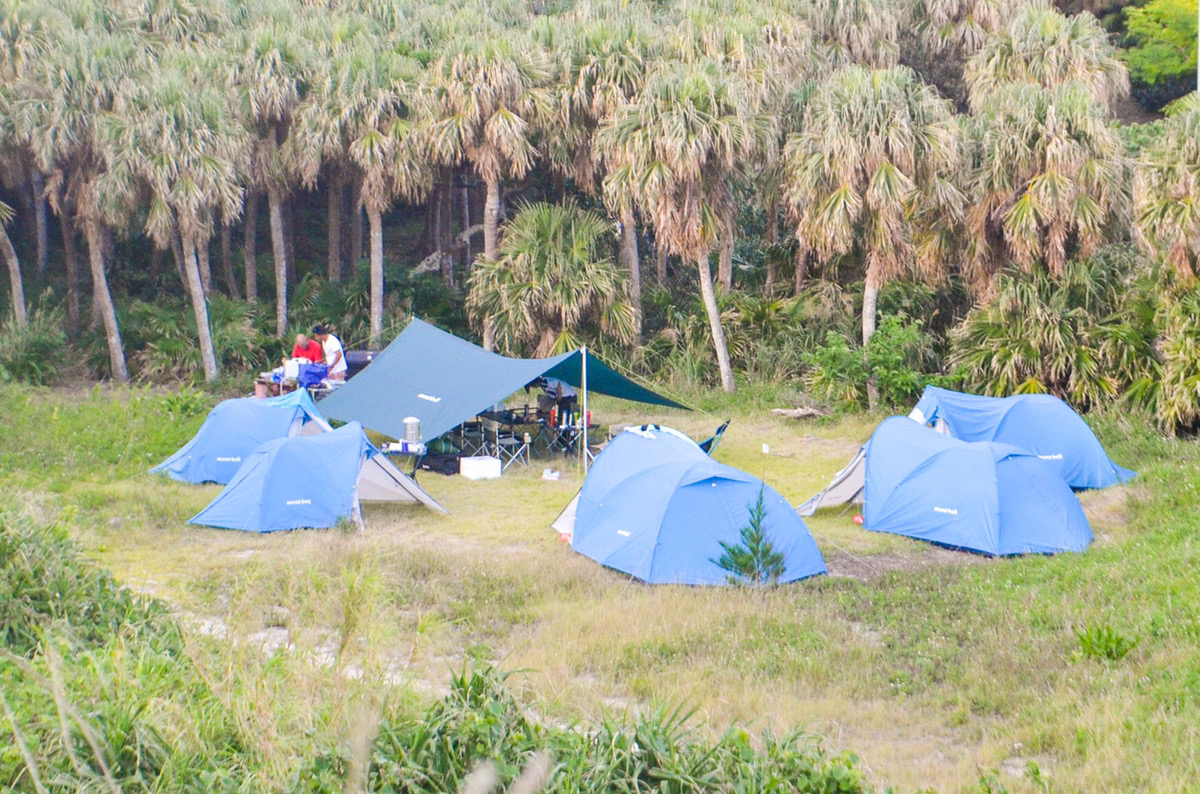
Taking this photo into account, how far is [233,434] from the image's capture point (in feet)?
47.6

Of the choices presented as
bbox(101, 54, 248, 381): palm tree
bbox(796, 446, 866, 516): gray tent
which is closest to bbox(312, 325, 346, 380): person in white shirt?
bbox(101, 54, 248, 381): palm tree

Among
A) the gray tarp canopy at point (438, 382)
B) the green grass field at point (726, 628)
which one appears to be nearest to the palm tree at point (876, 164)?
the gray tarp canopy at point (438, 382)

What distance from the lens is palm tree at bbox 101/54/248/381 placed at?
63.5 feet

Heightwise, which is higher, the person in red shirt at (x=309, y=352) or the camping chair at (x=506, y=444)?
the person in red shirt at (x=309, y=352)

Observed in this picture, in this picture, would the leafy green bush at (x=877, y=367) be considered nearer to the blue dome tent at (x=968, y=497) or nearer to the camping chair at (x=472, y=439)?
the blue dome tent at (x=968, y=497)

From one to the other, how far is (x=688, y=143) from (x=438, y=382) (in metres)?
6.19

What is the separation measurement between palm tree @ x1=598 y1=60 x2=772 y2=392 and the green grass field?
660 cm

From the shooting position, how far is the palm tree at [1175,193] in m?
15.3

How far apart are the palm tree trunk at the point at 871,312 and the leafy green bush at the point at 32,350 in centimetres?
1510

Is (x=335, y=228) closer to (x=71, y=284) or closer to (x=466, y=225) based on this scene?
(x=466, y=225)

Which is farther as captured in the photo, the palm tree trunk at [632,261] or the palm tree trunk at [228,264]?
the palm tree trunk at [228,264]

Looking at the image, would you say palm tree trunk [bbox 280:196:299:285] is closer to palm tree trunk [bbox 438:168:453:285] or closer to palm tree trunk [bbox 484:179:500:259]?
palm tree trunk [bbox 438:168:453:285]

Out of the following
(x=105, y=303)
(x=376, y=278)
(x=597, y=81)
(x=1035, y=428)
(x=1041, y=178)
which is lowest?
(x=105, y=303)

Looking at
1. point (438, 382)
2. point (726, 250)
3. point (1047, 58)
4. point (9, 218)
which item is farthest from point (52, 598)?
point (1047, 58)
